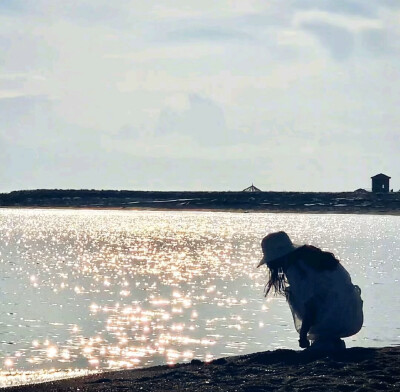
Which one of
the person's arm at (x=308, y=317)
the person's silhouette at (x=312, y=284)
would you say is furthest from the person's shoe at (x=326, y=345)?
the person's arm at (x=308, y=317)

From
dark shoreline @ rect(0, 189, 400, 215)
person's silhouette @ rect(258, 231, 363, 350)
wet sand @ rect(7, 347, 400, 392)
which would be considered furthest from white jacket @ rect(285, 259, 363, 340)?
dark shoreline @ rect(0, 189, 400, 215)

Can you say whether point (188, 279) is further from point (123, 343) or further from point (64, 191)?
point (64, 191)

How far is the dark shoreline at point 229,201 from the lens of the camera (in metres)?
148

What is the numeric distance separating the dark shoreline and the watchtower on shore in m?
0.87

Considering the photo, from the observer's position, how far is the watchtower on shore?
142500mm

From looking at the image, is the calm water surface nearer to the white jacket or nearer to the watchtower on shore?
the white jacket

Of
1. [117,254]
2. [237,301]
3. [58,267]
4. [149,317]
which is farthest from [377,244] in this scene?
[149,317]

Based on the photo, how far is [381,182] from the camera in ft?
469

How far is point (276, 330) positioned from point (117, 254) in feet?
127

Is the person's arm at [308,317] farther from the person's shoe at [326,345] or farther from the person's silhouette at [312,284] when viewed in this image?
the person's shoe at [326,345]

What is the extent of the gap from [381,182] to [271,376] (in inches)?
5280

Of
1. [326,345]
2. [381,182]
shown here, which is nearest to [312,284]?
[326,345]

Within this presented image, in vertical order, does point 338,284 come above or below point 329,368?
above

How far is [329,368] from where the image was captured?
1198cm
